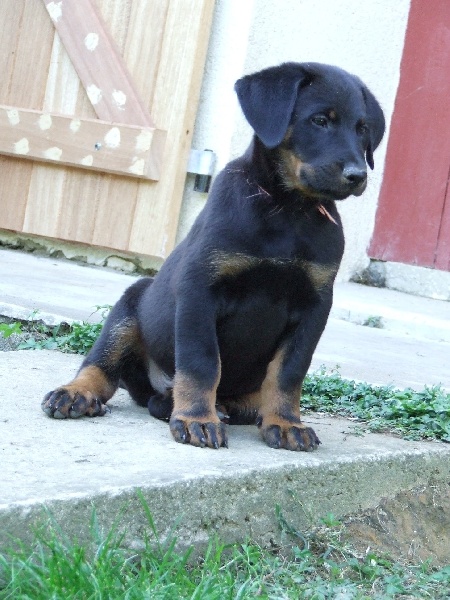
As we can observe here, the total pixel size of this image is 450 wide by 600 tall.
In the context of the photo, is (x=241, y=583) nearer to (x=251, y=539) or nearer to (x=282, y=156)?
(x=251, y=539)

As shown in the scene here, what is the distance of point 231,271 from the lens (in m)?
3.08

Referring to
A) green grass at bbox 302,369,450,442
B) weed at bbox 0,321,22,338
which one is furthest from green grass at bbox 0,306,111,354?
green grass at bbox 302,369,450,442

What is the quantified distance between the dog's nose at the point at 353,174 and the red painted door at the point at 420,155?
4.41m

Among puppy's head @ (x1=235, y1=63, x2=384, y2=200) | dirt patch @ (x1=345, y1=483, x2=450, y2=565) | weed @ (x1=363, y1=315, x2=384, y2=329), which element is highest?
puppy's head @ (x1=235, y1=63, x2=384, y2=200)

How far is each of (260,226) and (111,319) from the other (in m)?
0.77

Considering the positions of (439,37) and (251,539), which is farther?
(439,37)

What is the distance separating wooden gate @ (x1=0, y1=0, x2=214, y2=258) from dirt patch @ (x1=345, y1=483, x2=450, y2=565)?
3500 millimetres

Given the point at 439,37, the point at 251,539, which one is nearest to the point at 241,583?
the point at 251,539

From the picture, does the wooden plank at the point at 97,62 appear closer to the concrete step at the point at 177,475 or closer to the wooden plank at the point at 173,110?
the wooden plank at the point at 173,110

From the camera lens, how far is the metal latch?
6.52 metres

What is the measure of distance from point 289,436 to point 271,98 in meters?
1.09

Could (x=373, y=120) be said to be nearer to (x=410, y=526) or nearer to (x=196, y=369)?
(x=196, y=369)

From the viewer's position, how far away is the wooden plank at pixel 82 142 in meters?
6.43

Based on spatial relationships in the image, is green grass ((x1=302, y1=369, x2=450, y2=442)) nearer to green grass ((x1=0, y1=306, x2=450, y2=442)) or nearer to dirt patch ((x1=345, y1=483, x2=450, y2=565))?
green grass ((x1=0, y1=306, x2=450, y2=442))
